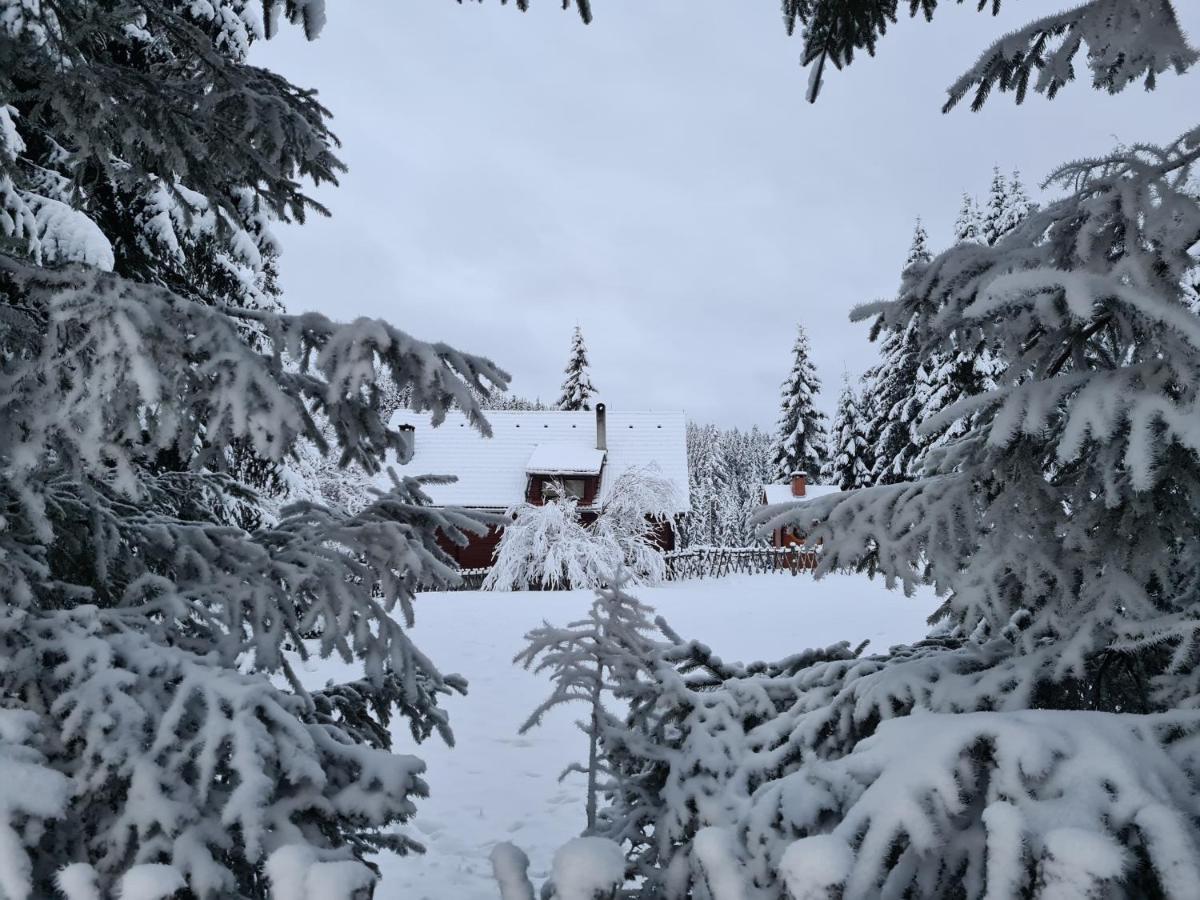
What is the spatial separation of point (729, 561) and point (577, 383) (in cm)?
2499

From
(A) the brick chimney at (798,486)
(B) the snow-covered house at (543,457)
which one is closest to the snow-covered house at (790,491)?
(A) the brick chimney at (798,486)

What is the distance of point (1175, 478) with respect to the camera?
2.04 metres

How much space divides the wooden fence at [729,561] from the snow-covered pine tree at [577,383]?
77.0ft

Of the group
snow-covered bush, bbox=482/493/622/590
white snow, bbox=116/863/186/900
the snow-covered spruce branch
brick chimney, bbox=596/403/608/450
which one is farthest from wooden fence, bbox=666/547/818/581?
white snow, bbox=116/863/186/900

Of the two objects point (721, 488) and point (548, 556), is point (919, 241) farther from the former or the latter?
point (721, 488)

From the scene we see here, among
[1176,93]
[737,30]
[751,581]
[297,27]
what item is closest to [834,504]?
[1176,93]

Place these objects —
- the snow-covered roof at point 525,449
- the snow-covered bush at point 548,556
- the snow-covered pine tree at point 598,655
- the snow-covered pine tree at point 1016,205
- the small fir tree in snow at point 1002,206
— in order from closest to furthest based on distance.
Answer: the snow-covered pine tree at point 598,655 < the snow-covered bush at point 548,556 < the snow-covered pine tree at point 1016,205 < the small fir tree in snow at point 1002,206 < the snow-covered roof at point 525,449

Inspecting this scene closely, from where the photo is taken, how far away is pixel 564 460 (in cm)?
2923

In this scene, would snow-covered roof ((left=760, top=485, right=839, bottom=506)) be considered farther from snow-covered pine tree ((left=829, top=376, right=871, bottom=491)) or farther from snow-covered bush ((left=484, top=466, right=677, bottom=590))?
snow-covered bush ((left=484, top=466, right=677, bottom=590))

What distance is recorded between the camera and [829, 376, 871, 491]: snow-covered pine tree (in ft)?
120

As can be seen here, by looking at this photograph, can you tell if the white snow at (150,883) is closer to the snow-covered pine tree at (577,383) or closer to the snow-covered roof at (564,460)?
the snow-covered roof at (564,460)

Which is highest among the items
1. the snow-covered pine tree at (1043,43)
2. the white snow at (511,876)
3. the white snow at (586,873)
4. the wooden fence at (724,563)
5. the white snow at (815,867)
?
the snow-covered pine tree at (1043,43)

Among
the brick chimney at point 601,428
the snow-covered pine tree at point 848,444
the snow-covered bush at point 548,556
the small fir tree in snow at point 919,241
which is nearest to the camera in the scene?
the snow-covered bush at point 548,556

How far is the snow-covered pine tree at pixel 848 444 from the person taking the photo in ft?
120
